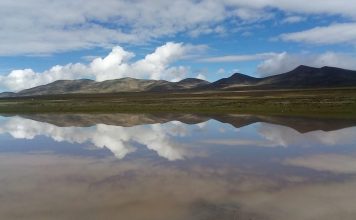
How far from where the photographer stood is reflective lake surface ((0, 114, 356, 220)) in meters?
12.2

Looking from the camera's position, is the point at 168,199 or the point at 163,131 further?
the point at 163,131

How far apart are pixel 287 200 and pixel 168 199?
12.0 feet

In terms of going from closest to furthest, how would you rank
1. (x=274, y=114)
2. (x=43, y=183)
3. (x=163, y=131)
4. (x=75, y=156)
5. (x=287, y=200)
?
1. (x=287, y=200)
2. (x=43, y=183)
3. (x=75, y=156)
4. (x=163, y=131)
5. (x=274, y=114)

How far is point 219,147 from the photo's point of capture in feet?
86.4

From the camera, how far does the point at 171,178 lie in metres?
16.6

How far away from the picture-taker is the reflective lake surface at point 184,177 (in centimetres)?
1216

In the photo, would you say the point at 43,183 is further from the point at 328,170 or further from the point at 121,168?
the point at 328,170

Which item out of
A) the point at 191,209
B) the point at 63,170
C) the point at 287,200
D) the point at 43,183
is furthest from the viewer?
the point at 63,170

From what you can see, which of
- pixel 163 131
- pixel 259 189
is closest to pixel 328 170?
pixel 259 189

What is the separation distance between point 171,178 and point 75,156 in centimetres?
898

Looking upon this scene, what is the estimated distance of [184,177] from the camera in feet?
55.0

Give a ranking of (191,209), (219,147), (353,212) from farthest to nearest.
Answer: (219,147) < (191,209) < (353,212)

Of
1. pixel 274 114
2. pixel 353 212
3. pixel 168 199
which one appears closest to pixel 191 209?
pixel 168 199

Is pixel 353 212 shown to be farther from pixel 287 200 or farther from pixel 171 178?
pixel 171 178
